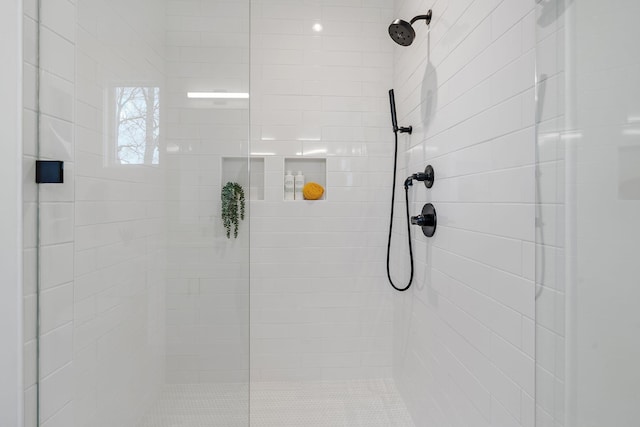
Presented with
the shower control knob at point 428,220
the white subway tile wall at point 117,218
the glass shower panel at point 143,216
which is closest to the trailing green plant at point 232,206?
the glass shower panel at point 143,216

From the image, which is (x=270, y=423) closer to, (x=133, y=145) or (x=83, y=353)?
(x=83, y=353)

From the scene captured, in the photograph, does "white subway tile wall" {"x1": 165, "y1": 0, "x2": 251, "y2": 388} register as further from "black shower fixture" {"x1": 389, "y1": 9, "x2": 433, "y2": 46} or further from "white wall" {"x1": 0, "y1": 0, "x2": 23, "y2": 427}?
"black shower fixture" {"x1": 389, "y1": 9, "x2": 433, "y2": 46}

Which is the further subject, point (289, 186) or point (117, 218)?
point (289, 186)

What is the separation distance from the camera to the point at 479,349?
1.16 metres

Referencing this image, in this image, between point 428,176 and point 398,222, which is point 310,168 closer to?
point 398,222

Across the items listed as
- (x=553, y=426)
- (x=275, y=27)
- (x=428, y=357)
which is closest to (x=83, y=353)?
(x=553, y=426)

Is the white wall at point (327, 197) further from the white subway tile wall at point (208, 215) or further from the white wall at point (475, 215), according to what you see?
the white wall at point (475, 215)

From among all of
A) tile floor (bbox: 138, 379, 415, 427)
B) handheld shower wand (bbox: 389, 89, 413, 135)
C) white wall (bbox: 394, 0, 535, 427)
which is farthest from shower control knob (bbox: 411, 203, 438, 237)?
tile floor (bbox: 138, 379, 415, 427)

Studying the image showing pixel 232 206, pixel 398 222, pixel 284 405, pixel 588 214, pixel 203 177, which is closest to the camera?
pixel 588 214

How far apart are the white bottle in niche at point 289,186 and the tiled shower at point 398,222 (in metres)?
0.74

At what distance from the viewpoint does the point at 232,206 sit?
4.70 feet

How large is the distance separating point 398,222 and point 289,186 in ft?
2.55

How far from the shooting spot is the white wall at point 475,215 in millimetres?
936

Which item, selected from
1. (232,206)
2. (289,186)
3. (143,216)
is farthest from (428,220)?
(143,216)
